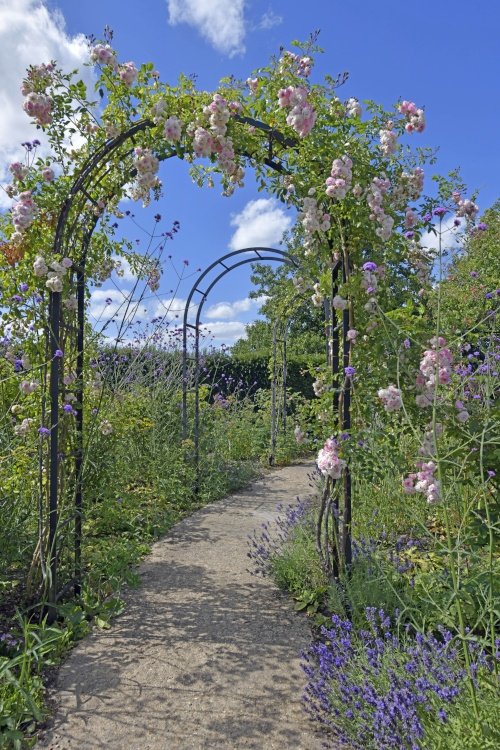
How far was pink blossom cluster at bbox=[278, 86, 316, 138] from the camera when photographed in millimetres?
2643

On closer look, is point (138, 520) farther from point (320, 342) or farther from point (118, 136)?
point (320, 342)

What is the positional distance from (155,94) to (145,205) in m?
0.61

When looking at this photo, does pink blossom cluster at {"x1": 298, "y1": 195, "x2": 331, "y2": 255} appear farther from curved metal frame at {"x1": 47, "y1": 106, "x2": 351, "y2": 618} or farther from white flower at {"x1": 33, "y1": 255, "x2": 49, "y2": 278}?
white flower at {"x1": 33, "y1": 255, "x2": 49, "y2": 278}

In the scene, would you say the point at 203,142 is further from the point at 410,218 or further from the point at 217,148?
the point at 410,218

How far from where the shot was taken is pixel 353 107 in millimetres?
2838

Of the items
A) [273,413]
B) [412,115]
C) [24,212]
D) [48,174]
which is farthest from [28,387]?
[273,413]

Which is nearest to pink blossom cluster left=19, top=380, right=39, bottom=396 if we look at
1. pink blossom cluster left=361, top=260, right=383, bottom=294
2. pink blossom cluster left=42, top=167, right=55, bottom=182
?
pink blossom cluster left=42, top=167, right=55, bottom=182

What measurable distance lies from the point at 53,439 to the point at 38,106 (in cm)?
169

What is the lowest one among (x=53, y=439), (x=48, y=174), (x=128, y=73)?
(x=53, y=439)

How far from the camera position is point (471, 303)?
9.94 metres

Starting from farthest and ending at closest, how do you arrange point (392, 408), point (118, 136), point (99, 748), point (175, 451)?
1. point (175, 451)
2. point (118, 136)
3. point (392, 408)
4. point (99, 748)

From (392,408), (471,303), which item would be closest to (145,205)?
(392,408)

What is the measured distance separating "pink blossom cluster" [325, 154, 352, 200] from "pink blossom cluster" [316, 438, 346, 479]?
1.18m

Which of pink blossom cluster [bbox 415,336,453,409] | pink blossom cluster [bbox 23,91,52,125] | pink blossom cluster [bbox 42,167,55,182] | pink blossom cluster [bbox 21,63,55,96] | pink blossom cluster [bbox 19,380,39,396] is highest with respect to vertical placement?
pink blossom cluster [bbox 21,63,55,96]
